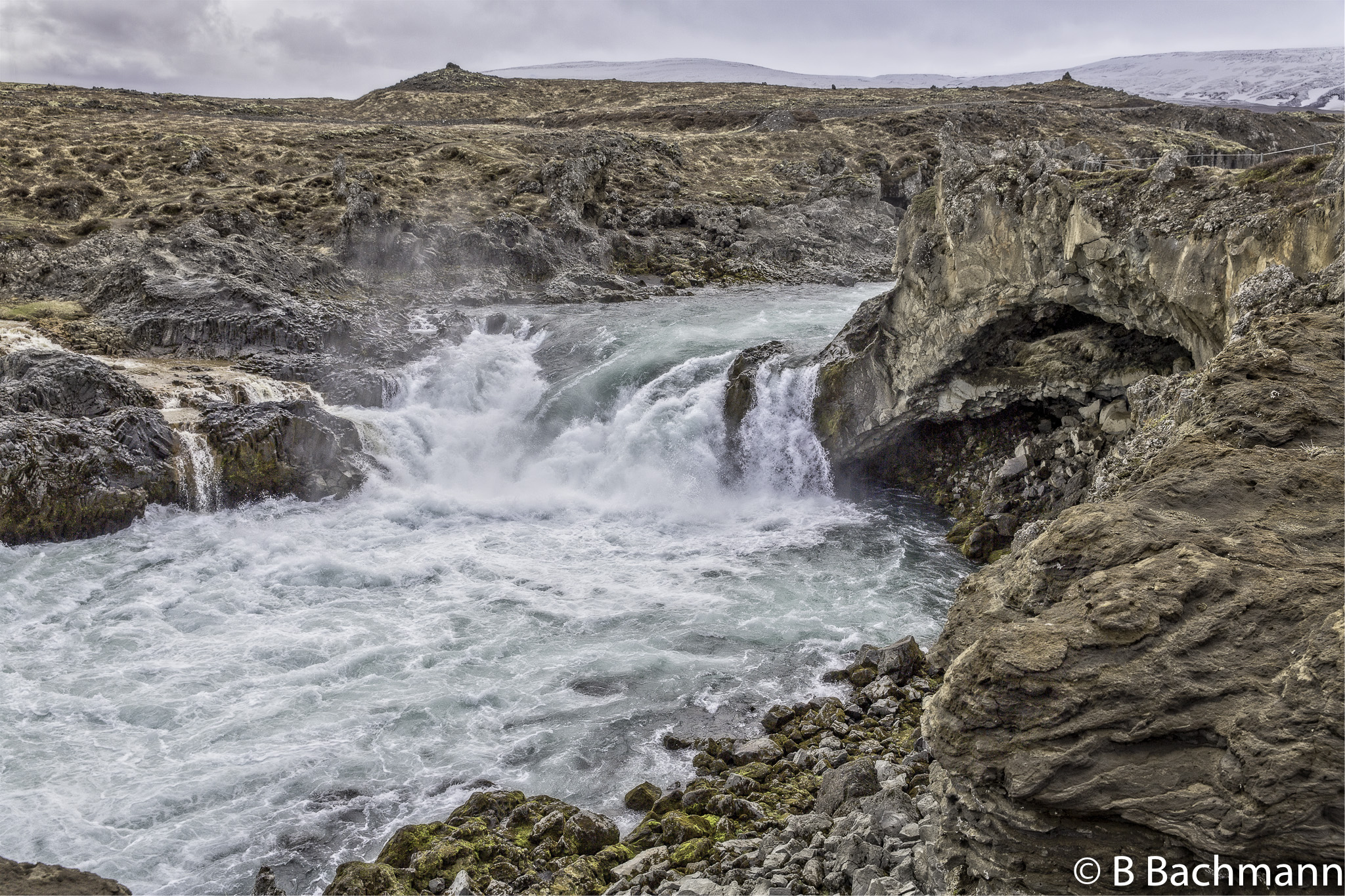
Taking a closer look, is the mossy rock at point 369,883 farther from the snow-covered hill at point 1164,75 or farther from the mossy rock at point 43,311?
the snow-covered hill at point 1164,75

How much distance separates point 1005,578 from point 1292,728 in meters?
2.01

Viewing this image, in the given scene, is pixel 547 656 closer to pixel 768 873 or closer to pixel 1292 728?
pixel 768 873

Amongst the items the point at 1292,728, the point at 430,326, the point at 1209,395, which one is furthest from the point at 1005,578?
the point at 430,326

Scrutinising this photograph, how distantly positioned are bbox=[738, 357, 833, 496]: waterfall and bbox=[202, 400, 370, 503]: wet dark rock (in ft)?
28.3

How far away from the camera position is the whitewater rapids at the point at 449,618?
33.1 feet

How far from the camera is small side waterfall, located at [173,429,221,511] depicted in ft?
60.1

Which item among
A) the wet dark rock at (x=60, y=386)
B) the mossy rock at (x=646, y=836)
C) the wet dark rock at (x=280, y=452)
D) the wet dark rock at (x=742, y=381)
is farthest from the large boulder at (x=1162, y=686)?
the wet dark rock at (x=60, y=386)

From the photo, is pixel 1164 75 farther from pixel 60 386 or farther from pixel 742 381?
pixel 60 386

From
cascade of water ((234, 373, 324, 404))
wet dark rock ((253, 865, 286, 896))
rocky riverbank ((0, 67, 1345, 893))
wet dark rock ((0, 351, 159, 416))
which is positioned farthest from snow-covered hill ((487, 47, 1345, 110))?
wet dark rock ((253, 865, 286, 896))

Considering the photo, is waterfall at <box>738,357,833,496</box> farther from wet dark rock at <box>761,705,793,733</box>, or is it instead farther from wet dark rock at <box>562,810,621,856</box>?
wet dark rock at <box>562,810,621,856</box>

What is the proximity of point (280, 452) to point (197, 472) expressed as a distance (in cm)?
160

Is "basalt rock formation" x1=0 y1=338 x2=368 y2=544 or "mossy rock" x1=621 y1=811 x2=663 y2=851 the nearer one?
"mossy rock" x1=621 y1=811 x2=663 y2=851

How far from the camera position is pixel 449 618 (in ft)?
47.3

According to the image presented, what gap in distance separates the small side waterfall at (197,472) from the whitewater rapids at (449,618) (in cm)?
32
